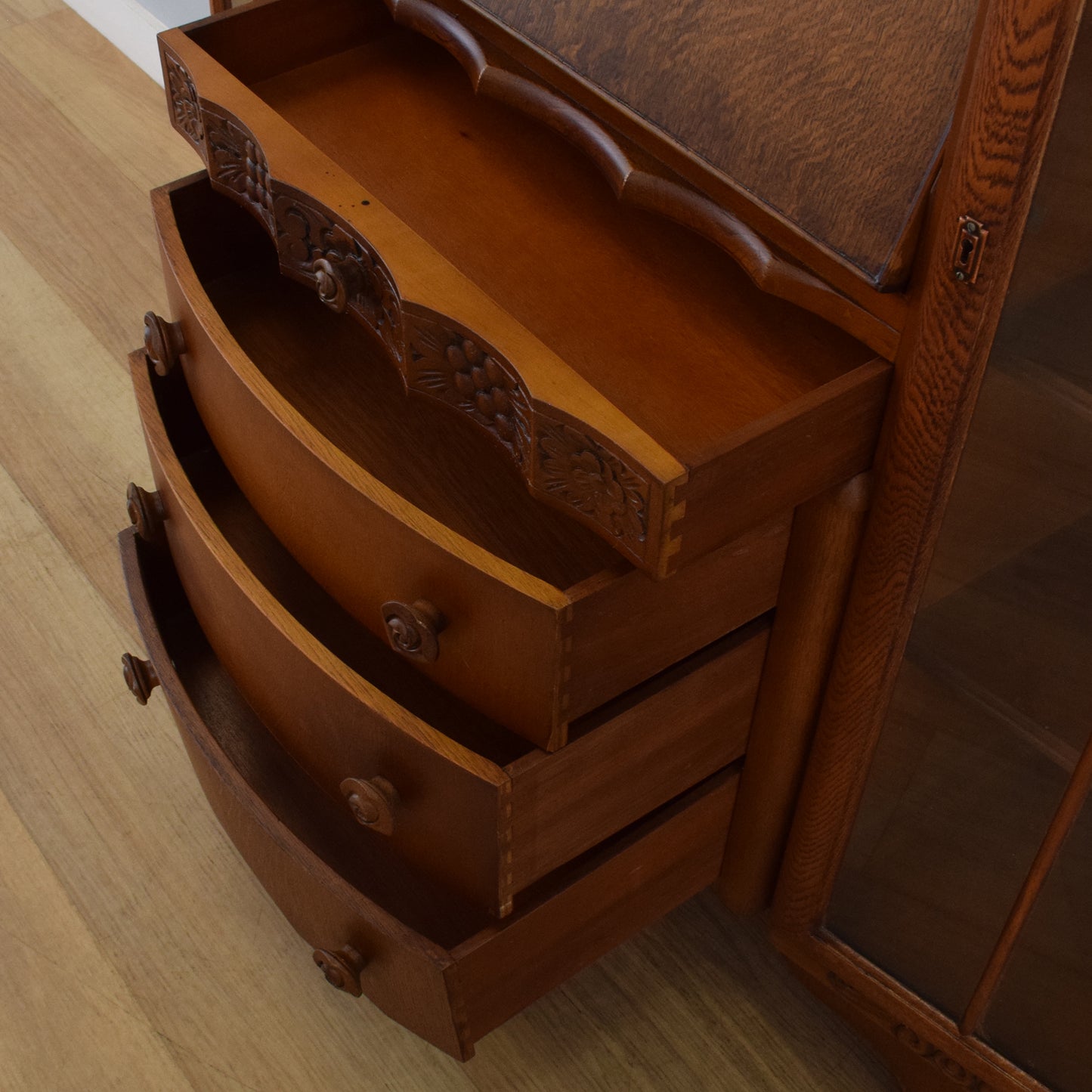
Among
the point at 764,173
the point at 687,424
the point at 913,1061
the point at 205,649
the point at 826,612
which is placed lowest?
the point at 913,1061

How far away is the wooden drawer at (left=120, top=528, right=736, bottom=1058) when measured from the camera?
837 millimetres

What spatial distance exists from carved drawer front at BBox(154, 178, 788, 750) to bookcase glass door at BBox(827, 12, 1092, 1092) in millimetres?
113

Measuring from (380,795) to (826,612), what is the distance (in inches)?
10.6

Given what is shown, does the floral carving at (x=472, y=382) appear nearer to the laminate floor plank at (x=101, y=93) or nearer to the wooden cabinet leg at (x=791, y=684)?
the wooden cabinet leg at (x=791, y=684)

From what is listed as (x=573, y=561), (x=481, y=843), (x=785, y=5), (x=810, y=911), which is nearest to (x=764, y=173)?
(x=785, y=5)

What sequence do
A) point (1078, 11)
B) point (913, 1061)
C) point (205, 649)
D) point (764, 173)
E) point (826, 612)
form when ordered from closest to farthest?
point (1078, 11)
point (764, 173)
point (826, 612)
point (913, 1061)
point (205, 649)

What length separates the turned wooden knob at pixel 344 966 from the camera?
89 centimetres

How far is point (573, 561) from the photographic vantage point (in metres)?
0.80

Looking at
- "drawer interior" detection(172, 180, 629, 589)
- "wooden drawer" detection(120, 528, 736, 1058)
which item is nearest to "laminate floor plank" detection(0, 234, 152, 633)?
"wooden drawer" detection(120, 528, 736, 1058)

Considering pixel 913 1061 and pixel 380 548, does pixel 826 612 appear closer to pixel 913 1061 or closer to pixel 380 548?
pixel 380 548

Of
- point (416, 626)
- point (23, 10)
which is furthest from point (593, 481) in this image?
point (23, 10)

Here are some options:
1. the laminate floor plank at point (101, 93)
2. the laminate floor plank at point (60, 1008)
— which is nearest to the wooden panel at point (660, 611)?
the laminate floor plank at point (60, 1008)

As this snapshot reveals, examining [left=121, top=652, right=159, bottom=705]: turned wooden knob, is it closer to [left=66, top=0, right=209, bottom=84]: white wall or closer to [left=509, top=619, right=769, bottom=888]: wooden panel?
[left=509, top=619, right=769, bottom=888]: wooden panel

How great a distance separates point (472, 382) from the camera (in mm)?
701
